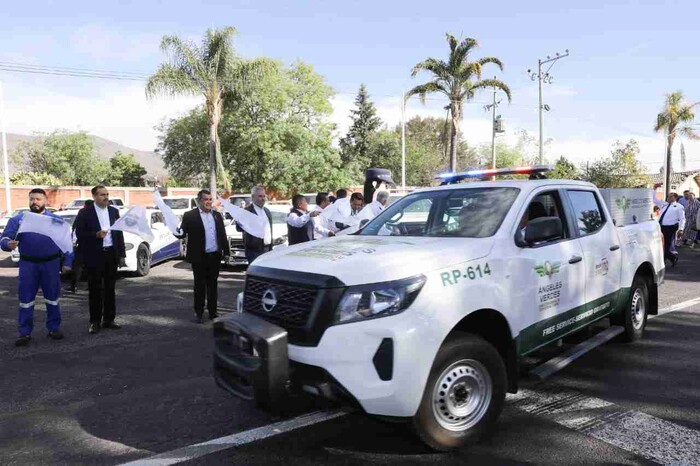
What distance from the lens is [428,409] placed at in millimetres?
3248

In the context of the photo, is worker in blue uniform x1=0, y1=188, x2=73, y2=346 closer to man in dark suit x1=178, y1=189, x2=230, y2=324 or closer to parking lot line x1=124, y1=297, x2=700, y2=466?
man in dark suit x1=178, y1=189, x2=230, y2=324

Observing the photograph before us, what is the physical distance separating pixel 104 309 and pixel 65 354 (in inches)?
50.0

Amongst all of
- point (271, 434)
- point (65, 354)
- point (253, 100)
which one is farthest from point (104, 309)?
point (253, 100)

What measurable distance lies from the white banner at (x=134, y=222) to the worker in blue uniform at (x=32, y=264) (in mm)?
843

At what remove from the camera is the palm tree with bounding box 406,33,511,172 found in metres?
25.9

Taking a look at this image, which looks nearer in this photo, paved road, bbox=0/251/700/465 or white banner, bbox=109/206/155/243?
paved road, bbox=0/251/700/465

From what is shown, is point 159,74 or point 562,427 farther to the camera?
point 159,74

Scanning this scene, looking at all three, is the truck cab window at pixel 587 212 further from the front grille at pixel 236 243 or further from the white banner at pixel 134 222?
the front grille at pixel 236 243

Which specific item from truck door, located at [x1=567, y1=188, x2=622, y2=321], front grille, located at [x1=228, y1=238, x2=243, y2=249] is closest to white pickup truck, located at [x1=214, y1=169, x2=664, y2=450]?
truck door, located at [x1=567, y1=188, x2=622, y2=321]

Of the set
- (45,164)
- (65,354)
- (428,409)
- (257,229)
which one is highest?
(45,164)

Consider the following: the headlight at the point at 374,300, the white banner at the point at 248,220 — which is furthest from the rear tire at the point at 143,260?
the headlight at the point at 374,300

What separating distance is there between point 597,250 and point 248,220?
4739 mm

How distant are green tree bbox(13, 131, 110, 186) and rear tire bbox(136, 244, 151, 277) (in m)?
49.4

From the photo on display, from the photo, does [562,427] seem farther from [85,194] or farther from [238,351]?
[85,194]
